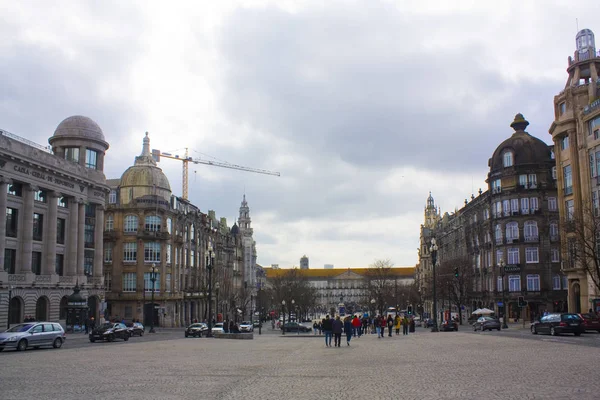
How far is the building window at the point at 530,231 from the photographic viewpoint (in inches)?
3007

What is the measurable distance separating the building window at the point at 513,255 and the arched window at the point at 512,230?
A: 1606mm

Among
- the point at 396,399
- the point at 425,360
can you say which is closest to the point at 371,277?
the point at 425,360

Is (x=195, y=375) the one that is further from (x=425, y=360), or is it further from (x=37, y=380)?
(x=425, y=360)

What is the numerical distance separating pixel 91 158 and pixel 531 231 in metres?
56.7

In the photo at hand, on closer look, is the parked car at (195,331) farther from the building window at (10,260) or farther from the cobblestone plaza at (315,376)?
the cobblestone plaza at (315,376)

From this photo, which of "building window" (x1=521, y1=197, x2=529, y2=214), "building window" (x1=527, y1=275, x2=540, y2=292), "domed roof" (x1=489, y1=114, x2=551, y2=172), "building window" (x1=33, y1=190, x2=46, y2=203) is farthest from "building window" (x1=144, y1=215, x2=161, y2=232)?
"building window" (x1=527, y1=275, x2=540, y2=292)

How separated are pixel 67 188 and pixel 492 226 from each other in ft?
183

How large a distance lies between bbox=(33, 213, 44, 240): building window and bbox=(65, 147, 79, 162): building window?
33.1 feet

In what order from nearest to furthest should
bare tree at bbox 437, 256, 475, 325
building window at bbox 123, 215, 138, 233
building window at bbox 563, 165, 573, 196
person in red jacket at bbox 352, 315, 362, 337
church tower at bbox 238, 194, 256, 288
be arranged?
person in red jacket at bbox 352, 315, 362, 337 → building window at bbox 563, 165, 573, 196 → building window at bbox 123, 215, 138, 233 → bare tree at bbox 437, 256, 475, 325 → church tower at bbox 238, 194, 256, 288

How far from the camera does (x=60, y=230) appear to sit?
201ft

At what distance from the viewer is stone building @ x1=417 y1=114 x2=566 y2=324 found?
245 ft

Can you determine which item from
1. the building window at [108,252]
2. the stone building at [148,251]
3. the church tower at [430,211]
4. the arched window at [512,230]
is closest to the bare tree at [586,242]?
the arched window at [512,230]

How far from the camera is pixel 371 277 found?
122562 millimetres

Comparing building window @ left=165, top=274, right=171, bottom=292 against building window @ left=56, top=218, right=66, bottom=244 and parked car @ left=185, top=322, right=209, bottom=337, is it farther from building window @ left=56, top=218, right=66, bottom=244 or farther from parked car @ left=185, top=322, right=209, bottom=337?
parked car @ left=185, top=322, right=209, bottom=337
